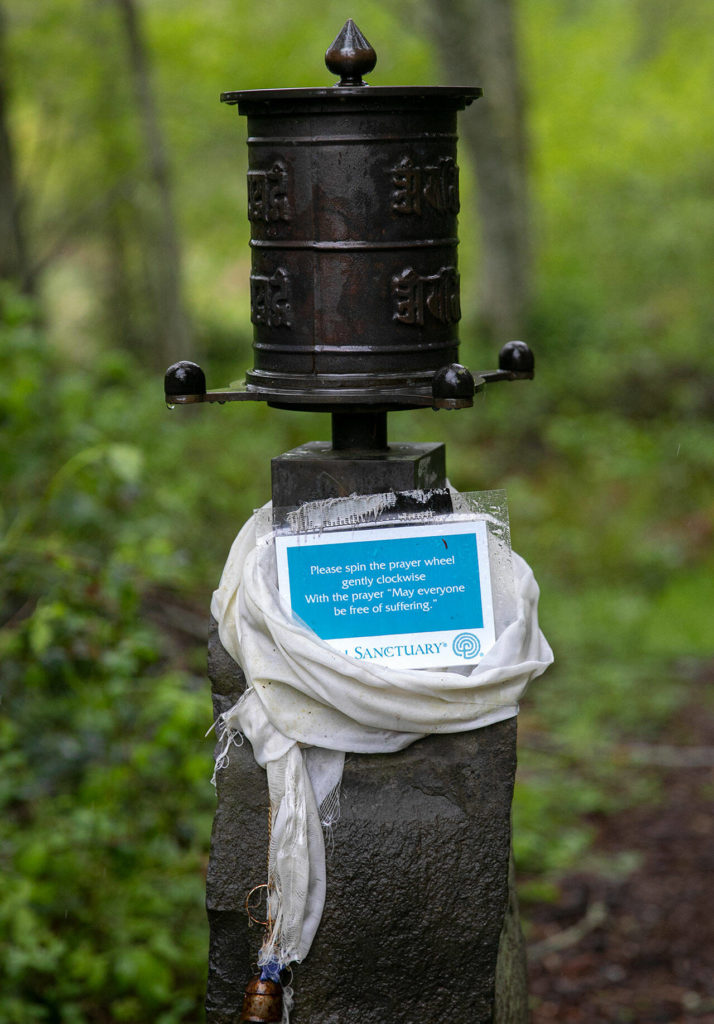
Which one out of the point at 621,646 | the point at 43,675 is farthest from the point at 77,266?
the point at 43,675

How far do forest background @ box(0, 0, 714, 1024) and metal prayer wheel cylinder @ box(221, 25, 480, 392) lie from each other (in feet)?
3.38

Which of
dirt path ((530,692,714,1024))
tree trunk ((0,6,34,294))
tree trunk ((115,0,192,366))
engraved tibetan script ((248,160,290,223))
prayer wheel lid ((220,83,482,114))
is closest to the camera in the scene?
prayer wheel lid ((220,83,482,114))

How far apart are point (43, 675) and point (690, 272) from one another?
377 inches

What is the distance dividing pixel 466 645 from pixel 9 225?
659 centimetres

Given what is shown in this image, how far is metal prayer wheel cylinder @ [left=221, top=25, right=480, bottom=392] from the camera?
234cm

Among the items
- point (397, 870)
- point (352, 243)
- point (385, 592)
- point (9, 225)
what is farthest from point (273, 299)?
point (9, 225)

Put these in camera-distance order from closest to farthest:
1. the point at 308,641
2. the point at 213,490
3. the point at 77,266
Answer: the point at 308,641, the point at 213,490, the point at 77,266

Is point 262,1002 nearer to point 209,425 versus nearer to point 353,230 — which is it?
point 353,230

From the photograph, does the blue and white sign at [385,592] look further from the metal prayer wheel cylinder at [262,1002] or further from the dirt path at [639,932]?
the dirt path at [639,932]

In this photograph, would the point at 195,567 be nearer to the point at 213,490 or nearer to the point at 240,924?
the point at 213,490

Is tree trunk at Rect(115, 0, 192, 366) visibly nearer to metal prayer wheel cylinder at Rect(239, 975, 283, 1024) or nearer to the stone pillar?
the stone pillar

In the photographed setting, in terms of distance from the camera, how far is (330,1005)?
250 cm

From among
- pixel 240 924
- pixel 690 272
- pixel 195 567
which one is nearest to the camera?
pixel 240 924

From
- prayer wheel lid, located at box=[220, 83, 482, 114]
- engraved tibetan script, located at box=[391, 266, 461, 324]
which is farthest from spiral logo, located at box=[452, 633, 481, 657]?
prayer wheel lid, located at box=[220, 83, 482, 114]
